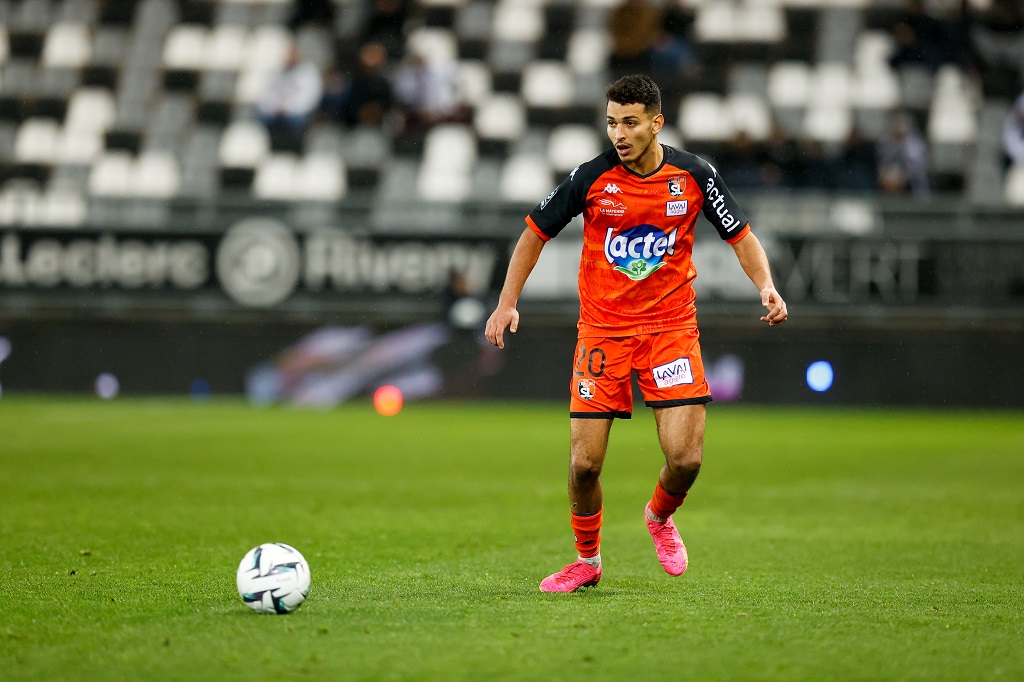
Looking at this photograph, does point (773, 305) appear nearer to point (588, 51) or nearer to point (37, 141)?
point (588, 51)

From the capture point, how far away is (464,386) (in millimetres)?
17562

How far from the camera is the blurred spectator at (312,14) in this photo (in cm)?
2177

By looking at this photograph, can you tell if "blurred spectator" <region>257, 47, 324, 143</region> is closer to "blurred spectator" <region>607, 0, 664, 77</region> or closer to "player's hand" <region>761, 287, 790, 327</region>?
"blurred spectator" <region>607, 0, 664, 77</region>

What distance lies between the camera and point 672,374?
5863 millimetres

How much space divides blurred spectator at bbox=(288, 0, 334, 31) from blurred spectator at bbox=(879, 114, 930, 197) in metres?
8.73

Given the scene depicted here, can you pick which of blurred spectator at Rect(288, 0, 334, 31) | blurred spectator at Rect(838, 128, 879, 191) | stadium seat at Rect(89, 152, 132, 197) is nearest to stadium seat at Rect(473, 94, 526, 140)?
blurred spectator at Rect(288, 0, 334, 31)

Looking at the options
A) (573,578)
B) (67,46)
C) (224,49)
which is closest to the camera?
(573,578)

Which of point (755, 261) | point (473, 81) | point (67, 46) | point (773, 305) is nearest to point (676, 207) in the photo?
point (755, 261)

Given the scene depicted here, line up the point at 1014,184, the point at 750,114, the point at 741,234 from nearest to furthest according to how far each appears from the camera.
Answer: the point at 741,234 → the point at 1014,184 → the point at 750,114

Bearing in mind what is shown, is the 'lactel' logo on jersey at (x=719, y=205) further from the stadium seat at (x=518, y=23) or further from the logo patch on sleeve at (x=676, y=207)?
the stadium seat at (x=518, y=23)

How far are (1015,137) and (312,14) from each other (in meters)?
10.6

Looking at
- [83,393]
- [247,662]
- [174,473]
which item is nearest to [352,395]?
[83,393]

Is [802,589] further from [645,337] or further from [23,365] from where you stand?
[23,365]

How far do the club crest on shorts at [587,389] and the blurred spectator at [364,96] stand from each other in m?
14.6
